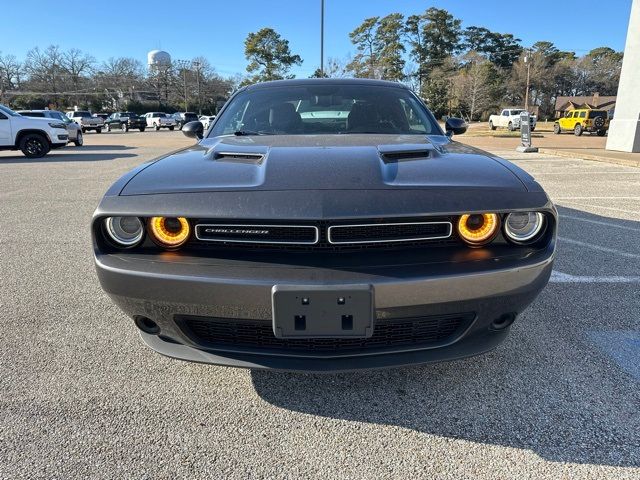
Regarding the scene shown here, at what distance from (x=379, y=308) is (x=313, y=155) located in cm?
80

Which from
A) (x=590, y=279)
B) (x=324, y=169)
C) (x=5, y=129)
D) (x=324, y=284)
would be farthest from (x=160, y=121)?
(x=324, y=284)

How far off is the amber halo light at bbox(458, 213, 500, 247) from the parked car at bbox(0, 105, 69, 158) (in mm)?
15324

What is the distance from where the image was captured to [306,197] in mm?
1650

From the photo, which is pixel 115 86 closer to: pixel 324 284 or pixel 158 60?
pixel 158 60

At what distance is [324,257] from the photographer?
→ 1724mm

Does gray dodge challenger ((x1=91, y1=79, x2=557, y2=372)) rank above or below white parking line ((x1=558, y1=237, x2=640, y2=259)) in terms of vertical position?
above

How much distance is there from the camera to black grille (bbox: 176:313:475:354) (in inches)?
70.1

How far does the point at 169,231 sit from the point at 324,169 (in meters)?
0.69

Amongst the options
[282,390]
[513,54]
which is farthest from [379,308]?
[513,54]

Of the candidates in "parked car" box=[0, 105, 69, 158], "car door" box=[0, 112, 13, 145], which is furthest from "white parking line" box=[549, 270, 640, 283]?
"car door" box=[0, 112, 13, 145]

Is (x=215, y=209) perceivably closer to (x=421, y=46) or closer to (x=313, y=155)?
(x=313, y=155)

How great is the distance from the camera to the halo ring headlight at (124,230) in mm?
1841

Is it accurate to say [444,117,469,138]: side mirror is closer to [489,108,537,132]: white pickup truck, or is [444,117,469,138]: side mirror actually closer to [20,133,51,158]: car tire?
[20,133,51,158]: car tire

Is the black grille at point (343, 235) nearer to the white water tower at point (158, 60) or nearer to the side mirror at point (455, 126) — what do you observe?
the side mirror at point (455, 126)
